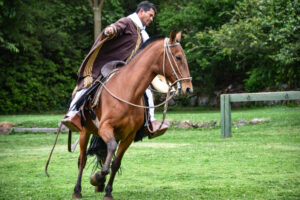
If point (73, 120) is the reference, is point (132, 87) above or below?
above

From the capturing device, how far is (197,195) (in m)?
6.80

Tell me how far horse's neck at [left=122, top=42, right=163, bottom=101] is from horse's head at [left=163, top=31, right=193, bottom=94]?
0.21 metres

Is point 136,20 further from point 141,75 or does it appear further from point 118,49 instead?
point 141,75

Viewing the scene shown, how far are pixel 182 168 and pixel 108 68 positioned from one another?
11.3ft

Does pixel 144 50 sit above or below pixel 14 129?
above

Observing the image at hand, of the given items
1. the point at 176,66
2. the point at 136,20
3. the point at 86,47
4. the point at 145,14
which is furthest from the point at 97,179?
the point at 86,47

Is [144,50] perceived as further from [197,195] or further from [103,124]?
[197,195]

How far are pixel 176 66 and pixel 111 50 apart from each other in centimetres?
132

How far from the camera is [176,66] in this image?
6.29m

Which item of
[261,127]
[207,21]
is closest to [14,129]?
[261,127]

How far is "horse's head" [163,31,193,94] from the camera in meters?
6.15

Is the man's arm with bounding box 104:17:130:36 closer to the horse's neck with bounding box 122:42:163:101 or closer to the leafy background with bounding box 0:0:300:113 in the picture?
the horse's neck with bounding box 122:42:163:101

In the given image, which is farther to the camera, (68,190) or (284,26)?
(284,26)

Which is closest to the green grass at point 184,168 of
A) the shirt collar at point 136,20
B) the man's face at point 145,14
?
the shirt collar at point 136,20
